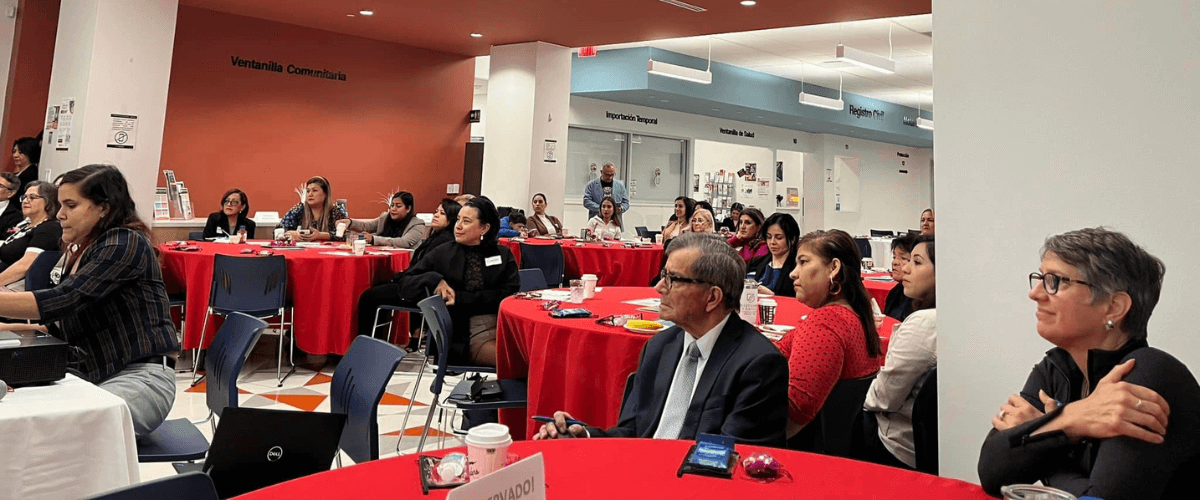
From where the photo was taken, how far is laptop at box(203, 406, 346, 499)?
1.71m

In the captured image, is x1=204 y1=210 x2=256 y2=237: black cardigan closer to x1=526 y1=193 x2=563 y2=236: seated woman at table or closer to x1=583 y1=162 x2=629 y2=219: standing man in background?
x1=526 y1=193 x2=563 y2=236: seated woman at table

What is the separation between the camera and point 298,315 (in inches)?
229

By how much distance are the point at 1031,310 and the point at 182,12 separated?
32.2 feet

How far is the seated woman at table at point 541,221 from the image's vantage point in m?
10.0

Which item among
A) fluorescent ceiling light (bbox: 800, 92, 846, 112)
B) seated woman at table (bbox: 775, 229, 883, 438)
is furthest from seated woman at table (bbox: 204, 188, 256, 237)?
fluorescent ceiling light (bbox: 800, 92, 846, 112)

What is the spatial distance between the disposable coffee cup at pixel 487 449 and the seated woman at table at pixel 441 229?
4150 millimetres

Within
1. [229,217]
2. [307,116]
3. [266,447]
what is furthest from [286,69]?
[266,447]

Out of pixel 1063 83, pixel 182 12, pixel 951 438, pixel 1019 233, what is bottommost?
pixel 951 438

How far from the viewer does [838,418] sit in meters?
2.47

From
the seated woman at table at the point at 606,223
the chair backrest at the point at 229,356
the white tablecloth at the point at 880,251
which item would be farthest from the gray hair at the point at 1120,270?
the white tablecloth at the point at 880,251

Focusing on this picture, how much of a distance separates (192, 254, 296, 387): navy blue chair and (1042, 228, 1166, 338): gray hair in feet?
16.3

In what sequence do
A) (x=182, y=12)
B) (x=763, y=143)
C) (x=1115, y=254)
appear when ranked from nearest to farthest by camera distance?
(x=1115, y=254) → (x=182, y=12) → (x=763, y=143)

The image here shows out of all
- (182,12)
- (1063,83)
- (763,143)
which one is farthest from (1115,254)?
(763,143)

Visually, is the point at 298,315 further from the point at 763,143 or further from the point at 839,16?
the point at 763,143
